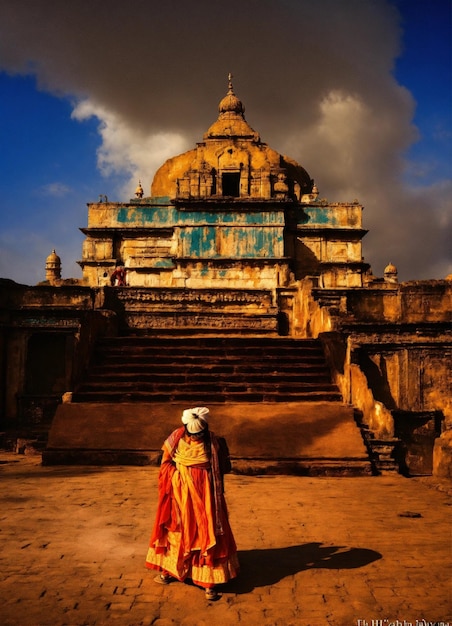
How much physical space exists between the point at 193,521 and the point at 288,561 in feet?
3.45

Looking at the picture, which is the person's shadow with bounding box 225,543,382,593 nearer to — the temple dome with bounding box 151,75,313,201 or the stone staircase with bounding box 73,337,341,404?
the stone staircase with bounding box 73,337,341,404

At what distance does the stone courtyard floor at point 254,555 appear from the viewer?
396 centimetres

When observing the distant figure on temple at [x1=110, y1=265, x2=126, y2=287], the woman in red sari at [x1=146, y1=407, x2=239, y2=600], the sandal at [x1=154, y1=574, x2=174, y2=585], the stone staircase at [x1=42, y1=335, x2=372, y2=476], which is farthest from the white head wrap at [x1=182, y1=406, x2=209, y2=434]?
the distant figure on temple at [x1=110, y1=265, x2=126, y2=287]

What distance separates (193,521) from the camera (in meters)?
4.50

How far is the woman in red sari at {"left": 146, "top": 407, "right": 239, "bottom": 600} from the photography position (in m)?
4.36

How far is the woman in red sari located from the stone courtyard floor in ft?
0.48

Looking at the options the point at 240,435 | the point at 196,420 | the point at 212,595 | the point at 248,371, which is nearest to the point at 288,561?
the point at 212,595

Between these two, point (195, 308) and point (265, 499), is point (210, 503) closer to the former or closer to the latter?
point (265, 499)

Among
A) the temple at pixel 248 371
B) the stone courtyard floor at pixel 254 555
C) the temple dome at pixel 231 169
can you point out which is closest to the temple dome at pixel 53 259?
the temple dome at pixel 231 169

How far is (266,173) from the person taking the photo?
93.6ft

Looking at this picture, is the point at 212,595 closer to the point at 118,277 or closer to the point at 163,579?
the point at 163,579

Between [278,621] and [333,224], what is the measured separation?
86.8ft

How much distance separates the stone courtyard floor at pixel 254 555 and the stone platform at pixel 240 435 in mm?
543

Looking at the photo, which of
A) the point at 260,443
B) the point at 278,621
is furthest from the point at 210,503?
the point at 260,443
